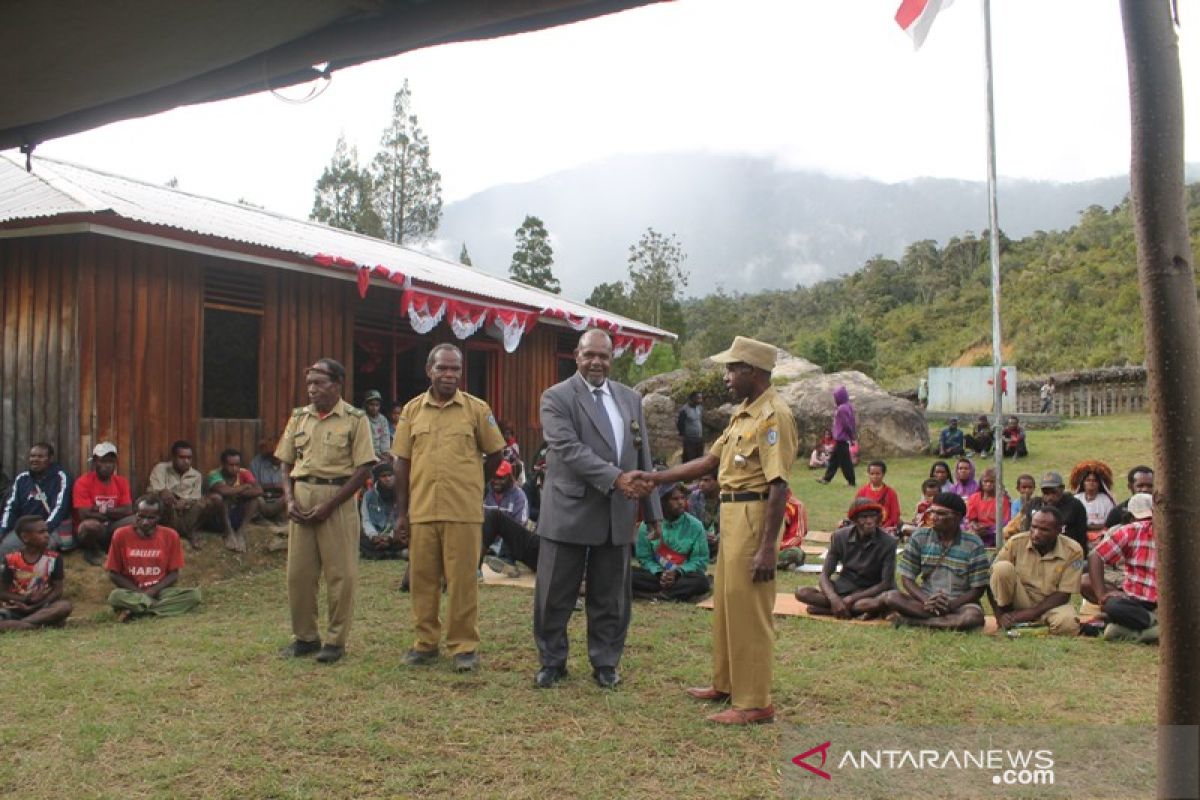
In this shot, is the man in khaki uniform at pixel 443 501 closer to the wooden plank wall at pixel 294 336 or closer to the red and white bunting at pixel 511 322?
the wooden plank wall at pixel 294 336

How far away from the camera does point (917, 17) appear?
4961mm

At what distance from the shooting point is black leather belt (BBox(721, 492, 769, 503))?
400cm

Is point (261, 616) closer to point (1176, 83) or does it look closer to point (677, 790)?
point (677, 790)

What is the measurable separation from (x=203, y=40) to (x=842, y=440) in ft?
44.2

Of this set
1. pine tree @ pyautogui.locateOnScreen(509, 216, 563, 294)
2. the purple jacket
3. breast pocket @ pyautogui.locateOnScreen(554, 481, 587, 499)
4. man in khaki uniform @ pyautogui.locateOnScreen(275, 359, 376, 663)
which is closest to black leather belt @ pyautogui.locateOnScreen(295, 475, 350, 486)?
man in khaki uniform @ pyautogui.locateOnScreen(275, 359, 376, 663)

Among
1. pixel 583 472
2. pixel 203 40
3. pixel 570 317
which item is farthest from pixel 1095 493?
pixel 203 40

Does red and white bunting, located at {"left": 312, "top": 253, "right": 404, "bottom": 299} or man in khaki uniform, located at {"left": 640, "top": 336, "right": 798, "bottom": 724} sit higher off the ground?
red and white bunting, located at {"left": 312, "top": 253, "right": 404, "bottom": 299}

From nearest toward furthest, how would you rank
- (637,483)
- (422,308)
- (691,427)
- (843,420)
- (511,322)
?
1. (637,483)
2. (422,308)
3. (511,322)
4. (691,427)
5. (843,420)

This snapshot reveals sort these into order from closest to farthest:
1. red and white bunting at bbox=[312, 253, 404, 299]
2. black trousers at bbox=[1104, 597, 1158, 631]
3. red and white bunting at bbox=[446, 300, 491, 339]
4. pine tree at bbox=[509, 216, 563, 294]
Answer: black trousers at bbox=[1104, 597, 1158, 631] → red and white bunting at bbox=[312, 253, 404, 299] → red and white bunting at bbox=[446, 300, 491, 339] → pine tree at bbox=[509, 216, 563, 294]

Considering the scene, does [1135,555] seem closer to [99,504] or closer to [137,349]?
[99,504]

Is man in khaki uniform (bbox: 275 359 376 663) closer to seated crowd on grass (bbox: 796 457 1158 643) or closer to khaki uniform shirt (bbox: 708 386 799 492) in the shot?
khaki uniform shirt (bbox: 708 386 799 492)

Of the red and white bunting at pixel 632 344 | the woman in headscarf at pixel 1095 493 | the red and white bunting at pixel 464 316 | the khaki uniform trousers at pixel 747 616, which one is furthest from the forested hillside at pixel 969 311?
the khaki uniform trousers at pixel 747 616

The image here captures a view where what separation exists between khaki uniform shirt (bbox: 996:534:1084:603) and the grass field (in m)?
0.52

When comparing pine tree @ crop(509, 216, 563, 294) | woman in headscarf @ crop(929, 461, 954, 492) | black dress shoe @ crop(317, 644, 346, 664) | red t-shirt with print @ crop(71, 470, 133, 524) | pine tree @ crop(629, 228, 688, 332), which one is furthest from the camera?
pine tree @ crop(629, 228, 688, 332)
